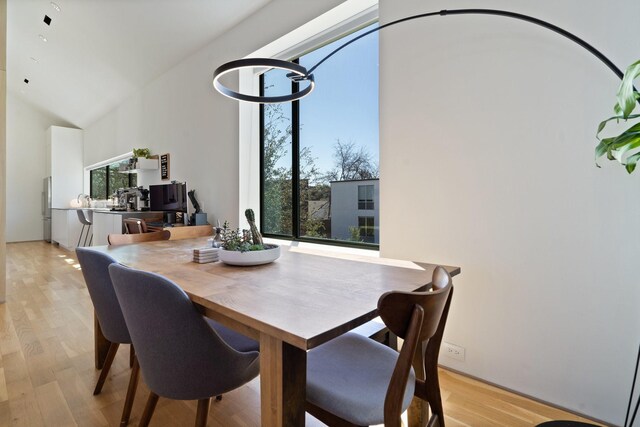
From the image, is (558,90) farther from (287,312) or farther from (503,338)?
(287,312)

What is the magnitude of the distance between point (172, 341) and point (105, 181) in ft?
27.7

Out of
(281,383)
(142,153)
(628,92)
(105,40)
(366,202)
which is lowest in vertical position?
(281,383)

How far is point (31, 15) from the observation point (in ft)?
15.1

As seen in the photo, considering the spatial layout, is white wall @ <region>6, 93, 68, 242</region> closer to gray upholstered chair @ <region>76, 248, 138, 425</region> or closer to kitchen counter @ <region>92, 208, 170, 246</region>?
kitchen counter @ <region>92, 208, 170, 246</region>

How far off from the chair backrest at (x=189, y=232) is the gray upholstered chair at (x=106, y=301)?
4.29 feet

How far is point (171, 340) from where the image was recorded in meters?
1.05

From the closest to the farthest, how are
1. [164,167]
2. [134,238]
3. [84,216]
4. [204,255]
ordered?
1. [204,255]
2. [134,238]
3. [164,167]
4. [84,216]

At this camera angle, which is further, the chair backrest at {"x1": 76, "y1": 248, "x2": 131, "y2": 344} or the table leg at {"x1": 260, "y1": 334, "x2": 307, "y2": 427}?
the chair backrest at {"x1": 76, "y1": 248, "x2": 131, "y2": 344}

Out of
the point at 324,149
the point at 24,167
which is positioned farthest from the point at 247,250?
the point at 24,167

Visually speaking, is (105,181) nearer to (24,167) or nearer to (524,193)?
(24,167)

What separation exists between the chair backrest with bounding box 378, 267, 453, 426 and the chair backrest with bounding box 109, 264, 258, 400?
0.56 m

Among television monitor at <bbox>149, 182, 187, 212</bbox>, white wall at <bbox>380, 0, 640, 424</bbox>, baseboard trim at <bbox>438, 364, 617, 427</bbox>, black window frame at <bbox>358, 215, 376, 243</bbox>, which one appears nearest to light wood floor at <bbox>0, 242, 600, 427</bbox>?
baseboard trim at <bbox>438, 364, 617, 427</bbox>

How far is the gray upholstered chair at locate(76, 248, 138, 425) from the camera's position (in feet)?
4.98

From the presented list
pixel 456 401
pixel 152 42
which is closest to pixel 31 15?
pixel 152 42
